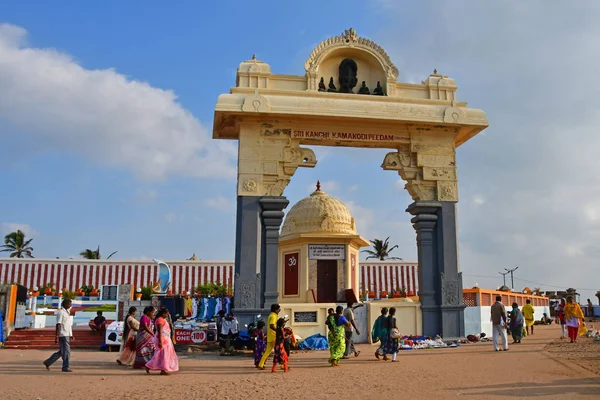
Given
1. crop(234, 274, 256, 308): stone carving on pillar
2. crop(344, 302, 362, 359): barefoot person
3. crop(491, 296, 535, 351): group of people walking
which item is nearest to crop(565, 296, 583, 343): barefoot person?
crop(491, 296, 535, 351): group of people walking

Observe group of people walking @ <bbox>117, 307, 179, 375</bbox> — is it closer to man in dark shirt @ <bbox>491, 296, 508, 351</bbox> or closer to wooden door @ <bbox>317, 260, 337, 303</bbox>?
man in dark shirt @ <bbox>491, 296, 508, 351</bbox>

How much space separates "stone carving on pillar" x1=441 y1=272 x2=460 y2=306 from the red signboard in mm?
6795

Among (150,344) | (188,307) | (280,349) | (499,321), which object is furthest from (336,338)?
(188,307)

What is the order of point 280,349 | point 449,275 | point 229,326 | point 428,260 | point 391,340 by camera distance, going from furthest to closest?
point 428,260 → point 449,275 → point 229,326 → point 391,340 → point 280,349

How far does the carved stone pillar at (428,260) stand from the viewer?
15664mm

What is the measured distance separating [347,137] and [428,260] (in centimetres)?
430

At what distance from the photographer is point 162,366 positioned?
973 centimetres

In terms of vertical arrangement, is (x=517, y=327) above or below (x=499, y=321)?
below

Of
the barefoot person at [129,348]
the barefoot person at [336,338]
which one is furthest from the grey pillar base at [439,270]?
the barefoot person at [129,348]

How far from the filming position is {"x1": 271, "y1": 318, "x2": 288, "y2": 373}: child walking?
33.9 feet

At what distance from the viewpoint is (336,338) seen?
11055 millimetres

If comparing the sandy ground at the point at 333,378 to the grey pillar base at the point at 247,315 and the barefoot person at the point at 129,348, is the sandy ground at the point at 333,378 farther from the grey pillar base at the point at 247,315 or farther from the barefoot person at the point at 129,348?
the grey pillar base at the point at 247,315

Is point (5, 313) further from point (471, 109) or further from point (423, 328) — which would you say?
point (471, 109)

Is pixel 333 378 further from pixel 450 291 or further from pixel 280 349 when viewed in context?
pixel 450 291
